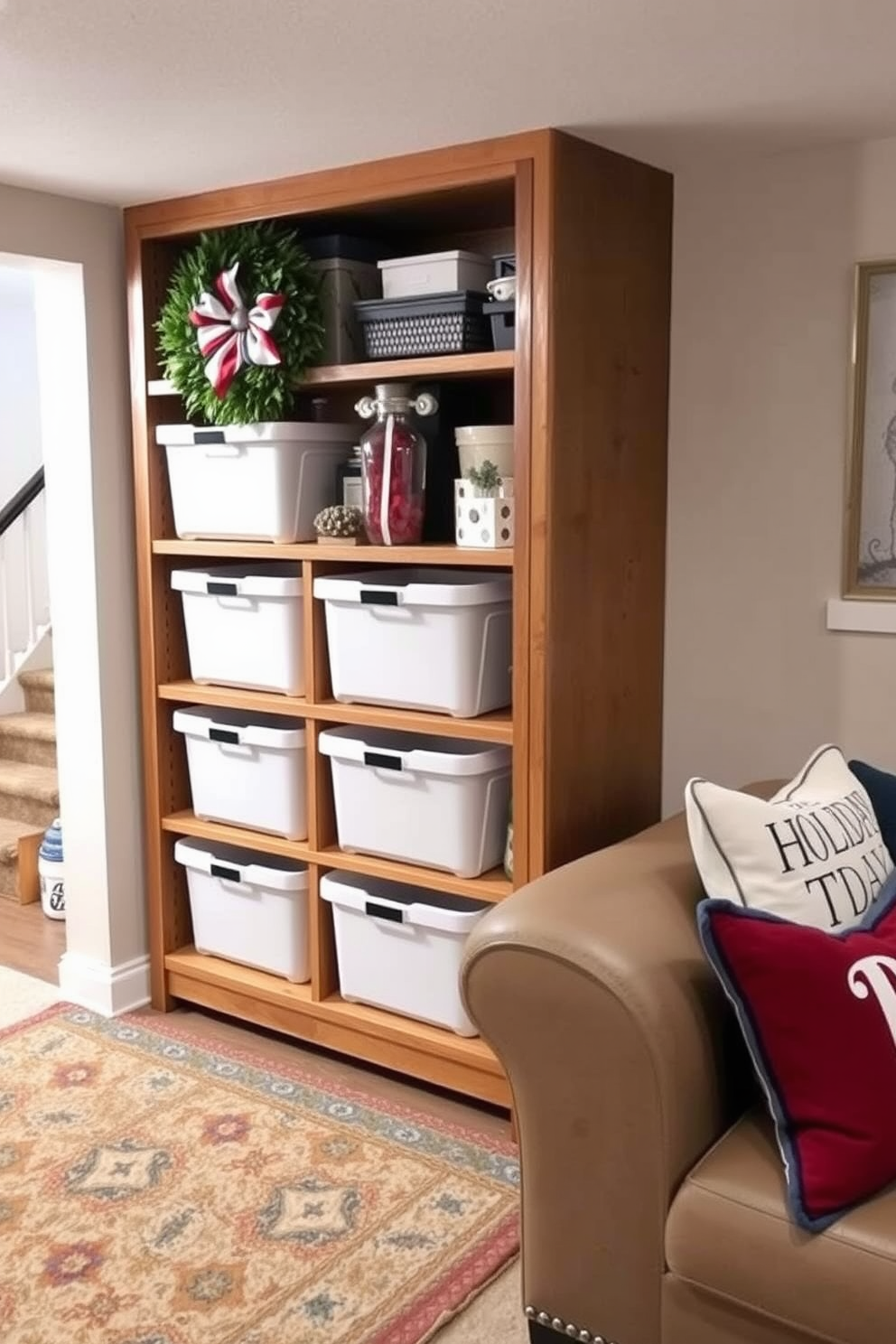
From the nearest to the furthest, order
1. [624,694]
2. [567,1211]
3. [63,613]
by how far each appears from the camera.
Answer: [567,1211]
[624,694]
[63,613]

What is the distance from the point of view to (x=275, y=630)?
295cm

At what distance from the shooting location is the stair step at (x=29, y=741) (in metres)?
4.73

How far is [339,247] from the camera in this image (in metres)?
2.83

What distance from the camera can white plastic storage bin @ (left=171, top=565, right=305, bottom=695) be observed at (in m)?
2.93

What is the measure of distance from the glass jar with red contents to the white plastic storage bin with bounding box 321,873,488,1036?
80cm

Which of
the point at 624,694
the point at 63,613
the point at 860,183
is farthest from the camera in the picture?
the point at 63,613

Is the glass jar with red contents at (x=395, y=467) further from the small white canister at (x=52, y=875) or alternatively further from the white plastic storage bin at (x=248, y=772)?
the small white canister at (x=52, y=875)

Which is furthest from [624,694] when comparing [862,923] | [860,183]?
[860,183]

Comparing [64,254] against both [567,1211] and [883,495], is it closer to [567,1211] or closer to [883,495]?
[883,495]

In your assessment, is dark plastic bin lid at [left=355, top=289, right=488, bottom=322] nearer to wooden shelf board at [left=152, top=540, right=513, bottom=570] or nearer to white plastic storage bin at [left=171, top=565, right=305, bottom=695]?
wooden shelf board at [left=152, top=540, right=513, bottom=570]

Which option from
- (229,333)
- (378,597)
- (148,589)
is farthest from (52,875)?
(229,333)

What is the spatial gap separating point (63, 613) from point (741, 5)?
214 cm

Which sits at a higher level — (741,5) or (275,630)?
(741,5)

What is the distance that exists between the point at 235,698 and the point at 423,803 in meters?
0.58
